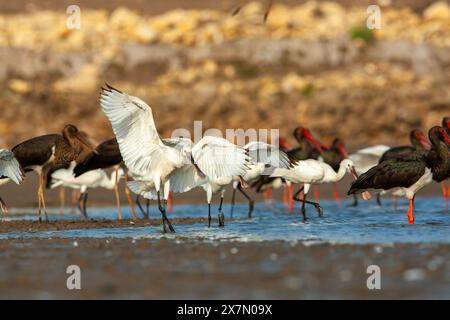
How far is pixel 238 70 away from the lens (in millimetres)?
30922

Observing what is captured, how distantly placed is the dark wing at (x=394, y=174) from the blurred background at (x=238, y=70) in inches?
449

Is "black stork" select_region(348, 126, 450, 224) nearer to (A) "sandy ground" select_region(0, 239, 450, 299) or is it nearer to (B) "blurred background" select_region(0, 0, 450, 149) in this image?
(A) "sandy ground" select_region(0, 239, 450, 299)

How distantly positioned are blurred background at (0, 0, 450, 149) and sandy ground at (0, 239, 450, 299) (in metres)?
14.7

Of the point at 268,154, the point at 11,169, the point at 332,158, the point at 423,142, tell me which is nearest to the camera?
the point at 11,169

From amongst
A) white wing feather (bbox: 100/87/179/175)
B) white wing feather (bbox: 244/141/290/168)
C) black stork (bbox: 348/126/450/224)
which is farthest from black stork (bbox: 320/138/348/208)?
white wing feather (bbox: 100/87/179/175)

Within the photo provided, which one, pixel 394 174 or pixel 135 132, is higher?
pixel 135 132

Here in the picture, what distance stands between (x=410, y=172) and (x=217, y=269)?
5.02 metres

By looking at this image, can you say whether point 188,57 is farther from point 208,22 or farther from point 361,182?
point 361,182

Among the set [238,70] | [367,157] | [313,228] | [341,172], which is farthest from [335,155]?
[238,70]

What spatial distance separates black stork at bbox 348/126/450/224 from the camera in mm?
14273

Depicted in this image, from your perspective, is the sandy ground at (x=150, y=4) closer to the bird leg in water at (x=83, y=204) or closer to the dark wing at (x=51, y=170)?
the dark wing at (x=51, y=170)

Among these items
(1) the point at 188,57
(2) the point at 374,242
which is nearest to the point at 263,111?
(1) the point at 188,57

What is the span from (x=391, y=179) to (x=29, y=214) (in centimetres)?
658

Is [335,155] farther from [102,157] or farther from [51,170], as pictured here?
[51,170]
